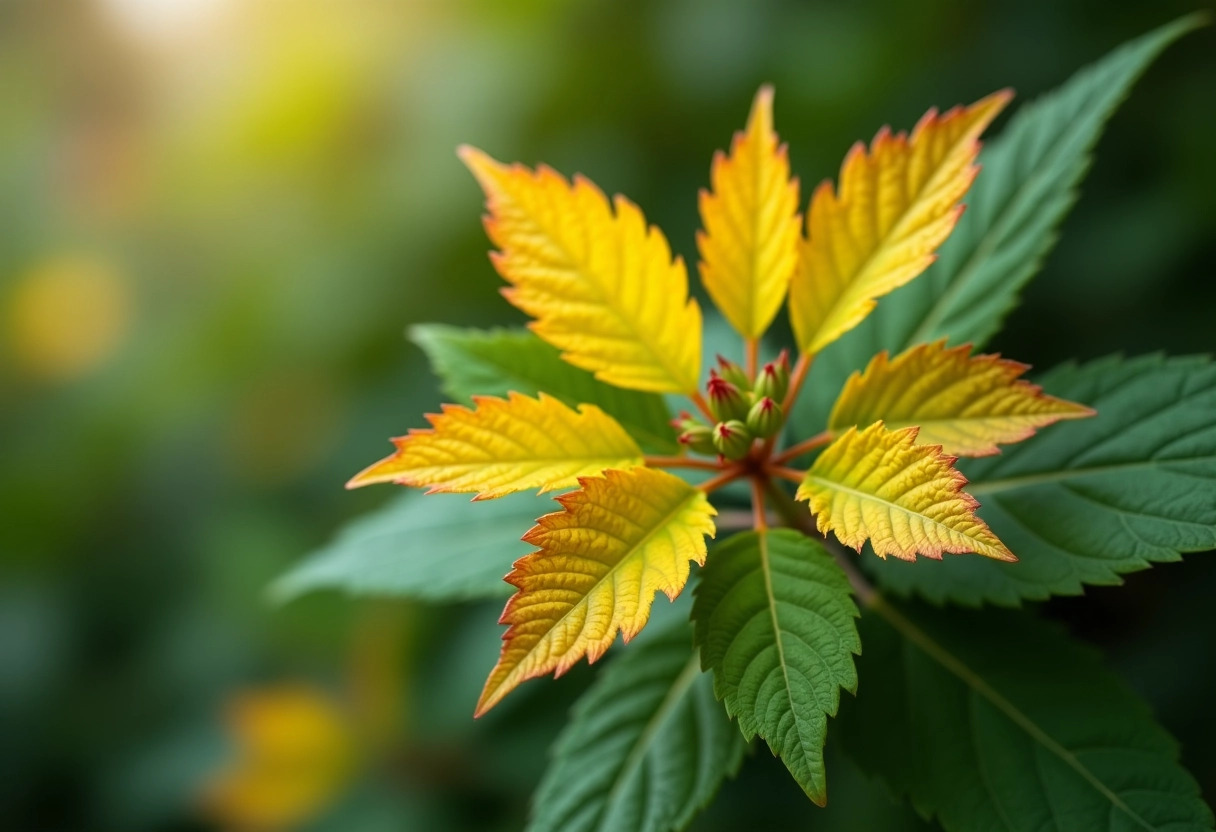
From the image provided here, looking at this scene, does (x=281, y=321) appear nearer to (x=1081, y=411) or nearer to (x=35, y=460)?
(x=35, y=460)

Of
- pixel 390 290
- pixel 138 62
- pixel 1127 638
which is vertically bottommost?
pixel 1127 638

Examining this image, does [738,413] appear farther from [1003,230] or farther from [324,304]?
[324,304]

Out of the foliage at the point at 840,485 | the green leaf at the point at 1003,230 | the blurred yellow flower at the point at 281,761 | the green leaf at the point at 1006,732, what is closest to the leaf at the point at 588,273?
the foliage at the point at 840,485

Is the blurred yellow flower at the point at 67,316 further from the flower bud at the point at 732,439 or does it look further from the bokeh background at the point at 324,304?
the flower bud at the point at 732,439

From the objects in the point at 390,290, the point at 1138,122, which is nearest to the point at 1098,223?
the point at 1138,122

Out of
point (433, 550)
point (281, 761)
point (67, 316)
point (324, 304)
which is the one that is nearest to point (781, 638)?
point (433, 550)

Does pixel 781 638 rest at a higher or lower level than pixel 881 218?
lower
